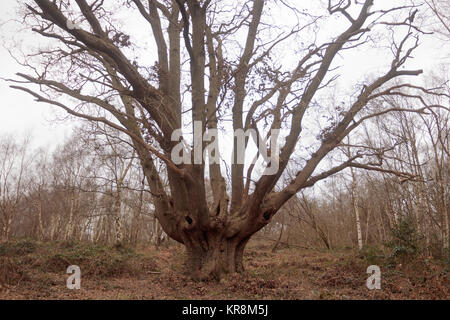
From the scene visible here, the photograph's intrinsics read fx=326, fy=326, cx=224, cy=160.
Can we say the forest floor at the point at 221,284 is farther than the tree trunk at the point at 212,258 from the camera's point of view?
No

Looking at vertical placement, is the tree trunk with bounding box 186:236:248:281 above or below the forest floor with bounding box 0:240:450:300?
above

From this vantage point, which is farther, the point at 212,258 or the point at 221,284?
the point at 212,258

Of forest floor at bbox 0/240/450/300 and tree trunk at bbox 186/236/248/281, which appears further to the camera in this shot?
tree trunk at bbox 186/236/248/281

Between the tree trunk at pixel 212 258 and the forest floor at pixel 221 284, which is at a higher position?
the tree trunk at pixel 212 258

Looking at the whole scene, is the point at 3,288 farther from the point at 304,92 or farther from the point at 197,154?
the point at 304,92

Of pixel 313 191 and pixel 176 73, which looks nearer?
pixel 176 73

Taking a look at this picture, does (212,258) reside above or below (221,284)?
above
